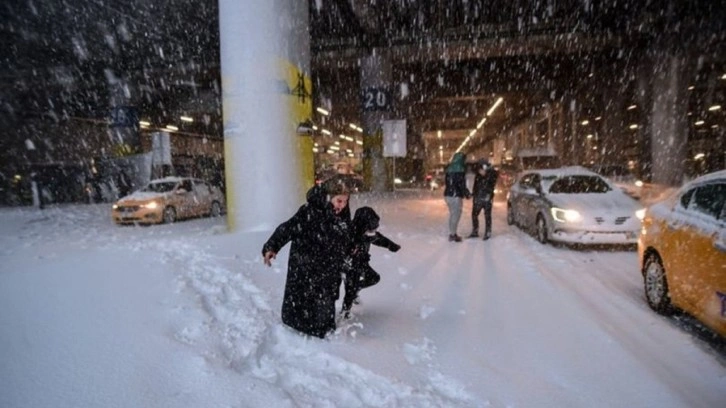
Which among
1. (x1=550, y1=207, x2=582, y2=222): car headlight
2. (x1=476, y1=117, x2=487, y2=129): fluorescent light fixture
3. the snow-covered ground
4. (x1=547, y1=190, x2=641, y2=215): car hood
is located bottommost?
the snow-covered ground

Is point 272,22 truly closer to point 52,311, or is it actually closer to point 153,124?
point 52,311

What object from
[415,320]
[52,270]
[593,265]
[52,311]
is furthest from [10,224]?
[593,265]

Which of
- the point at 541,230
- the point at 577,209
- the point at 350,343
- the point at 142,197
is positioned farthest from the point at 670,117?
the point at 350,343

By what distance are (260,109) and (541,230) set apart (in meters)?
6.25

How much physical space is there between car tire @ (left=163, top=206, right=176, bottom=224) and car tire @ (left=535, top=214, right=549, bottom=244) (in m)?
10.6

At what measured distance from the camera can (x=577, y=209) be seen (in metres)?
8.30

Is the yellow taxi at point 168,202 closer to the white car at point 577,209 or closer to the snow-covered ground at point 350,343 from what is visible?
the snow-covered ground at point 350,343

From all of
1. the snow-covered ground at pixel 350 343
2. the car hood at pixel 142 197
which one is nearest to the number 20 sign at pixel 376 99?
the car hood at pixel 142 197

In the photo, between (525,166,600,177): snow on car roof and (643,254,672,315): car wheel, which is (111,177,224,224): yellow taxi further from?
Result: (643,254,672,315): car wheel

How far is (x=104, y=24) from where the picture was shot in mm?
18516

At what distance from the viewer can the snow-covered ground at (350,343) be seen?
2908mm

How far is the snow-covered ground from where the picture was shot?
2.91 meters

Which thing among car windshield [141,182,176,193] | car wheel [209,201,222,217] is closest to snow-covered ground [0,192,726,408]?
car windshield [141,182,176,193]

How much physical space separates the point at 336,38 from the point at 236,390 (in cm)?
2327
